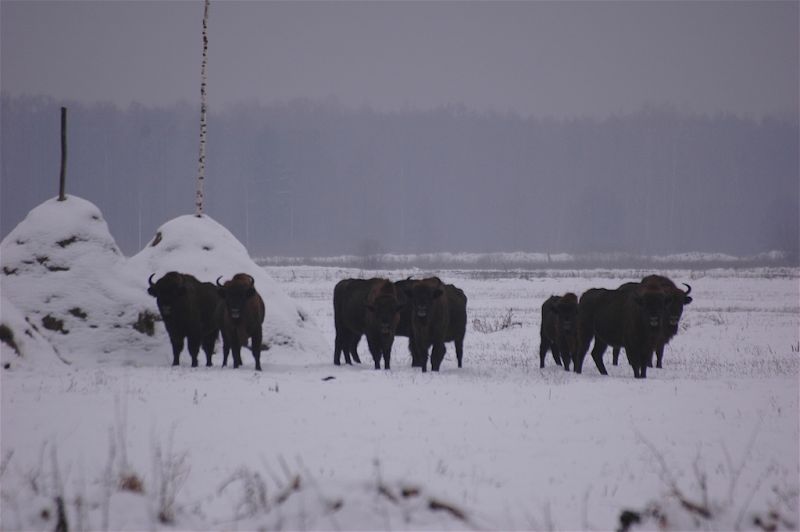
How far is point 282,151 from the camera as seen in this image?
124 metres

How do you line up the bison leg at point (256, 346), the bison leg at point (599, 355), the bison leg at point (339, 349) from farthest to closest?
the bison leg at point (339, 349) < the bison leg at point (599, 355) < the bison leg at point (256, 346)

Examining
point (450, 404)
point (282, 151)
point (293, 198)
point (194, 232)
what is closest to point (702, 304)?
point (194, 232)

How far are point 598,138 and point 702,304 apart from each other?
357ft

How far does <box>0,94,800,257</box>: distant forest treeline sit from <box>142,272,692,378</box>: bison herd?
80.7m

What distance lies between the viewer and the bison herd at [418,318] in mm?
15000

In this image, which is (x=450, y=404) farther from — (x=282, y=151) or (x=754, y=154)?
(x=754, y=154)

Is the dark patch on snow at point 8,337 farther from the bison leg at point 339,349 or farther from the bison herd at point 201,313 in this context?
the bison leg at point 339,349

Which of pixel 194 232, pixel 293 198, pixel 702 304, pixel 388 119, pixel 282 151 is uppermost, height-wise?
pixel 388 119

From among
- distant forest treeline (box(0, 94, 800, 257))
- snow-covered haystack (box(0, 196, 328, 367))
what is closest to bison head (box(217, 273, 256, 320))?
snow-covered haystack (box(0, 196, 328, 367))

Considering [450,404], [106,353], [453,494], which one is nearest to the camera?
[453,494]

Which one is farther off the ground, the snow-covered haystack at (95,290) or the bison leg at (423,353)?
the snow-covered haystack at (95,290)

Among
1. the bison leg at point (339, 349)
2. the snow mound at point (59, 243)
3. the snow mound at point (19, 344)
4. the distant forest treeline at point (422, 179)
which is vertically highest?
the distant forest treeline at point (422, 179)

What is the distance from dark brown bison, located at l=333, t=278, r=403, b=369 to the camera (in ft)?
52.1

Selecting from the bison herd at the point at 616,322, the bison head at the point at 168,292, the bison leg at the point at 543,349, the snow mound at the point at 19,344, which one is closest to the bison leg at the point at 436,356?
the bison herd at the point at 616,322
